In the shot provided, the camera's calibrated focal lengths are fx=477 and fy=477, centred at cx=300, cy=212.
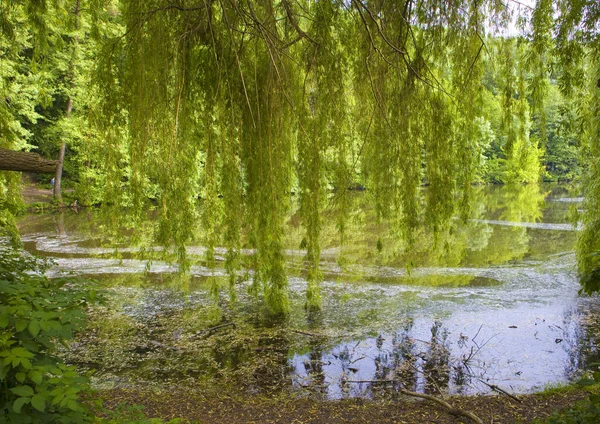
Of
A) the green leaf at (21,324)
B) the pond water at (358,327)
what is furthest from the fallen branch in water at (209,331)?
the green leaf at (21,324)

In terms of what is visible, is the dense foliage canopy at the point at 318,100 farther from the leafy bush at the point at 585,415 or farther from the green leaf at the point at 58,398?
the green leaf at the point at 58,398

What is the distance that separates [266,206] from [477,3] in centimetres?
184

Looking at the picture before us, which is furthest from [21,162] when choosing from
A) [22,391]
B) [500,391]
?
[500,391]

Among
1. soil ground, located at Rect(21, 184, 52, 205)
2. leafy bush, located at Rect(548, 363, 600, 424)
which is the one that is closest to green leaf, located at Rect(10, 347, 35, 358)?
leafy bush, located at Rect(548, 363, 600, 424)

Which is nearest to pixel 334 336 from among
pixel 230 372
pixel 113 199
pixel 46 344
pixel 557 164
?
pixel 230 372

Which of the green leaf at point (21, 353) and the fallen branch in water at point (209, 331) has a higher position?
the green leaf at point (21, 353)

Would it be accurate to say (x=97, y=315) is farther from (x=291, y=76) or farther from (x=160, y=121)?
(x=291, y=76)

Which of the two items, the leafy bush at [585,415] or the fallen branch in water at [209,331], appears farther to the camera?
the fallen branch in water at [209,331]

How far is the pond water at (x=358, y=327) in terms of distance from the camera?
4.36 m

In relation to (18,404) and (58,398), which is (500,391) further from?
(18,404)

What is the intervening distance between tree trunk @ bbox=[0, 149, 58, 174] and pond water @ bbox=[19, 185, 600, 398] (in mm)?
1087

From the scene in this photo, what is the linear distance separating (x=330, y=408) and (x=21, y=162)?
287cm

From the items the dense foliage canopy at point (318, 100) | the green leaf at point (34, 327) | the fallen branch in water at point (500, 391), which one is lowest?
the fallen branch in water at point (500, 391)

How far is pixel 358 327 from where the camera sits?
Answer: 5.64m
